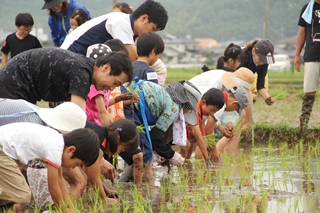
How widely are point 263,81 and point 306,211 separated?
3.94 meters

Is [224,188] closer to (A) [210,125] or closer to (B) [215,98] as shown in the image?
(B) [215,98]

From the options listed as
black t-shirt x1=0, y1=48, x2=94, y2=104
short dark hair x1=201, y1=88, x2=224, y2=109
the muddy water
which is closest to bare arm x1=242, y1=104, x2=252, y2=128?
the muddy water

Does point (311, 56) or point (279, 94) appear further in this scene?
point (279, 94)

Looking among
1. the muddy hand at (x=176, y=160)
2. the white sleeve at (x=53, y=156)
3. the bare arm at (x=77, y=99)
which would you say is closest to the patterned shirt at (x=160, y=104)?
the muddy hand at (x=176, y=160)

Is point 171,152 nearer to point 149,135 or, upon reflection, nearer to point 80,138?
point 149,135

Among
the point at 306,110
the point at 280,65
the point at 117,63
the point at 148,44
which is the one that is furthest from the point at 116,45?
the point at 280,65

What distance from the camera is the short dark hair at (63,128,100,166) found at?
3.49 metres

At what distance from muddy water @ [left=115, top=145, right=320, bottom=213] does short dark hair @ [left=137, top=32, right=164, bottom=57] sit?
Answer: 102 cm

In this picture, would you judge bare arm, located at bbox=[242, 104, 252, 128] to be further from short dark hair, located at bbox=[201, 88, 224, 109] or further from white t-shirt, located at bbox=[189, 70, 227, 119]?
short dark hair, located at bbox=[201, 88, 224, 109]

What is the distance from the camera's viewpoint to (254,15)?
80438 mm

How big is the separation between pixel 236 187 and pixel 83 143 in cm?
151

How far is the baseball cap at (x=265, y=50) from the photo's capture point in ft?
23.6

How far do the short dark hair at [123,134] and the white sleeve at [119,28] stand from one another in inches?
44.4

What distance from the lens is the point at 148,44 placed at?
5152mm
